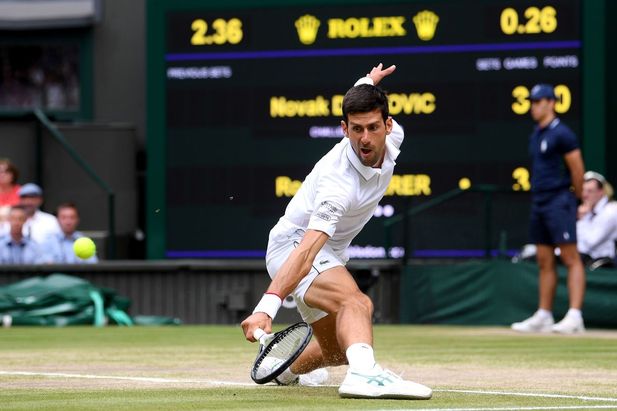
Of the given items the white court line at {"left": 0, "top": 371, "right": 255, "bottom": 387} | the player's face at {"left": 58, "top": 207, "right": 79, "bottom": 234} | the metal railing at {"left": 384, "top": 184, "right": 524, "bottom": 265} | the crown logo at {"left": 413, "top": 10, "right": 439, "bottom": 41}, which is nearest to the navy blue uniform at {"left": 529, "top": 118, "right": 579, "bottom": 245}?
the metal railing at {"left": 384, "top": 184, "right": 524, "bottom": 265}

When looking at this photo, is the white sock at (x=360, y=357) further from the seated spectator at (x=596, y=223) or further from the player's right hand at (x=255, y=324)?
the seated spectator at (x=596, y=223)

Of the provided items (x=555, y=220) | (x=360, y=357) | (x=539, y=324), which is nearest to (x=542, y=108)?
(x=555, y=220)

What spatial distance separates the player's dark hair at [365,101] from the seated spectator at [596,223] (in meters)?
7.55

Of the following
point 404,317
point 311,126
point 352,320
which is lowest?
point 404,317

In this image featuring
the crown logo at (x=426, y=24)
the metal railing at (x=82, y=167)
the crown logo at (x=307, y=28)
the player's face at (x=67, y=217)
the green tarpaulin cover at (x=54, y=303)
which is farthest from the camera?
the metal railing at (x=82, y=167)

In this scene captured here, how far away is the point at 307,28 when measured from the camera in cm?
1528

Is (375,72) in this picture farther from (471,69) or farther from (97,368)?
(471,69)

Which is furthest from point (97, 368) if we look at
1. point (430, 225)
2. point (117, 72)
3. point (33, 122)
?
point (117, 72)

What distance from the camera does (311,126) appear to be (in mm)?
15273

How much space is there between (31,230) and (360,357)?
9.44 m

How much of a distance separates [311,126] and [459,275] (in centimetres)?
219

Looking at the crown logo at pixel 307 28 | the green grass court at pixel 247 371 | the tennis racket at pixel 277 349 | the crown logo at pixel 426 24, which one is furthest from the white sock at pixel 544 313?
the tennis racket at pixel 277 349

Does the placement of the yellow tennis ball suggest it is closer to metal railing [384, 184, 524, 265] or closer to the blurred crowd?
the blurred crowd

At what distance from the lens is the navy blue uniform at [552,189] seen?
1229 centimetres
